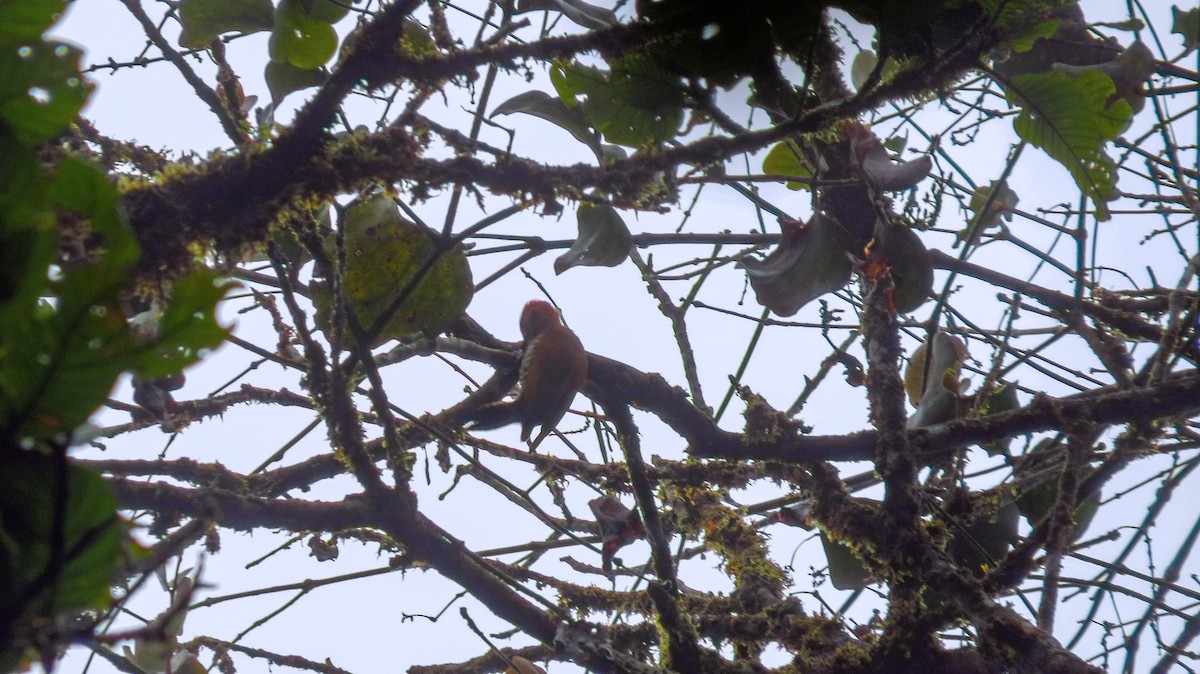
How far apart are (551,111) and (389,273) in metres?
0.37

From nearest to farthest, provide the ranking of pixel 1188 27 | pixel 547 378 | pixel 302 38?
pixel 302 38, pixel 547 378, pixel 1188 27

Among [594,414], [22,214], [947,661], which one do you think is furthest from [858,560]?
[22,214]

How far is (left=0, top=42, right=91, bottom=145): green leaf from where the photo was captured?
1.64 ft

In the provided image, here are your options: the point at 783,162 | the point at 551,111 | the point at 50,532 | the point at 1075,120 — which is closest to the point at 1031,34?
the point at 1075,120

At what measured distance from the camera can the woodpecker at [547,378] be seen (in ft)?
3.78

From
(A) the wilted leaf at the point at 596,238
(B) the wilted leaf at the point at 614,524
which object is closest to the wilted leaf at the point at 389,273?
(A) the wilted leaf at the point at 596,238

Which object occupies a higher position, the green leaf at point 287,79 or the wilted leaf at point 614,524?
the green leaf at point 287,79

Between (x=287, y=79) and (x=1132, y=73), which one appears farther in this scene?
(x=1132, y=73)

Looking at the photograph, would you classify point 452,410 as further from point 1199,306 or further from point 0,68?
point 1199,306

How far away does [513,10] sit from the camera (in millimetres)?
1190

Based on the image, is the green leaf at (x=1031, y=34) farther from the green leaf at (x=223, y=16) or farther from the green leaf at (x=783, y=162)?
the green leaf at (x=223, y=16)

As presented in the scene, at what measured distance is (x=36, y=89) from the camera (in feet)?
1.66

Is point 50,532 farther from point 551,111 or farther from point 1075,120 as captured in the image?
point 1075,120

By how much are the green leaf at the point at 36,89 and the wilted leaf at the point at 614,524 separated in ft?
2.87
